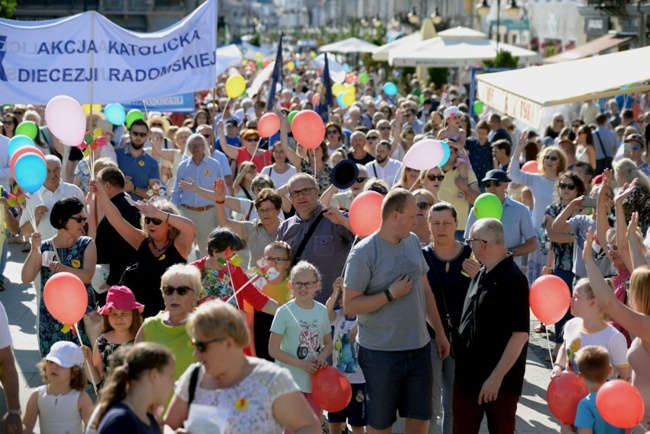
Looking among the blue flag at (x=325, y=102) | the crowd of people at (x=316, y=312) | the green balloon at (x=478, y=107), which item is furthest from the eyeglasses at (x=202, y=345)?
the green balloon at (x=478, y=107)

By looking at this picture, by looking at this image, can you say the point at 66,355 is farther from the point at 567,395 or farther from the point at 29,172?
the point at 567,395

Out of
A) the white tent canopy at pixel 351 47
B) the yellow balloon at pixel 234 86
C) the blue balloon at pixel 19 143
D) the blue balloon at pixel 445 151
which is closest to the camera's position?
the blue balloon at pixel 445 151

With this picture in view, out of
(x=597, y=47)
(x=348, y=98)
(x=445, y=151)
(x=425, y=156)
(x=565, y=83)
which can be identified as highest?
(x=565, y=83)

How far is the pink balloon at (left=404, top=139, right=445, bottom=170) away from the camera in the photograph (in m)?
8.70

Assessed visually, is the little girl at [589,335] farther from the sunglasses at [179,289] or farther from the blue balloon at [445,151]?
the blue balloon at [445,151]

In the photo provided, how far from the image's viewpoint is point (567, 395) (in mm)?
5371

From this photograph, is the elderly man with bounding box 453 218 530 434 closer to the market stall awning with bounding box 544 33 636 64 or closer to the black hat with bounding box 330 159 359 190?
the black hat with bounding box 330 159 359 190

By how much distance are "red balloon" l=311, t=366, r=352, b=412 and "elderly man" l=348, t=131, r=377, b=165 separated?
5928 millimetres

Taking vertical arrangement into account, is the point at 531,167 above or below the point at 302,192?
below

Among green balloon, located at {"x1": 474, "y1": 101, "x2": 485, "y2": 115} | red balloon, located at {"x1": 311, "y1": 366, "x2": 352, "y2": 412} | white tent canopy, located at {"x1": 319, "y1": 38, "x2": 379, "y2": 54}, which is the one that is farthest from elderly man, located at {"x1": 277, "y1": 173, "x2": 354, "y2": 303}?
white tent canopy, located at {"x1": 319, "y1": 38, "x2": 379, "y2": 54}

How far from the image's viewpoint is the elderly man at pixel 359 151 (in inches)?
459

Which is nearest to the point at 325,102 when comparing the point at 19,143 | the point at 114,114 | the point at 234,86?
the point at 234,86

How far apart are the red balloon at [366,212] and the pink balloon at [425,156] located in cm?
193

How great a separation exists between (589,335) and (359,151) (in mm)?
5849
